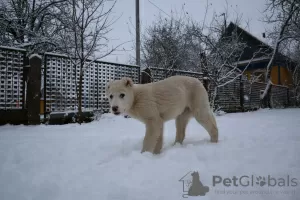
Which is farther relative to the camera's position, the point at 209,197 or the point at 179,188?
the point at 179,188

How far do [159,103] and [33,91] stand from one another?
15.7 ft

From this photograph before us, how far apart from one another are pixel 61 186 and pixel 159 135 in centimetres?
159

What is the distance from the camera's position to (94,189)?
1.75m

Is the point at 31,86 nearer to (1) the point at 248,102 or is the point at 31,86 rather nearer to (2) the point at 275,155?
(2) the point at 275,155

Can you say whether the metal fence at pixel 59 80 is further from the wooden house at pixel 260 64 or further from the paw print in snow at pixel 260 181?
the wooden house at pixel 260 64

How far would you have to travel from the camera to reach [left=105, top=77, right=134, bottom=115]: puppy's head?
3.04 meters

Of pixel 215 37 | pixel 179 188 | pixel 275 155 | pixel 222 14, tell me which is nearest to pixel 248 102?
pixel 215 37

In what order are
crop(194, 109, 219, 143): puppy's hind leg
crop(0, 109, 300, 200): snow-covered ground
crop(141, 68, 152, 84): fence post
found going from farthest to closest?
1. crop(141, 68, 152, 84): fence post
2. crop(194, 109, 219, 143): puppy's hind leg
3. crop(0, 109, 300, 200): snow-covered ground

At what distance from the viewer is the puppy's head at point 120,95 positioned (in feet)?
9.96

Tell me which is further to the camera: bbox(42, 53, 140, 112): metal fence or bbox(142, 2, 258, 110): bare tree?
bbox(142, 2, 258, 110): bare tree

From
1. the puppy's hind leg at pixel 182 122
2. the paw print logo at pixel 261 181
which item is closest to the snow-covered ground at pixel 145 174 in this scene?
the paw print logo at pixel 261 181

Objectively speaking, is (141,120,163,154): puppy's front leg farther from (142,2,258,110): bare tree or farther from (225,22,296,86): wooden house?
(225,22,296,86): wooden house

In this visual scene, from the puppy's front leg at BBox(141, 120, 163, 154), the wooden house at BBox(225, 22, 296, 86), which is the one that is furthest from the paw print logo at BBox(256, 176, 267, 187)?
the wooden house at BBox(225, 22, 296, 86)

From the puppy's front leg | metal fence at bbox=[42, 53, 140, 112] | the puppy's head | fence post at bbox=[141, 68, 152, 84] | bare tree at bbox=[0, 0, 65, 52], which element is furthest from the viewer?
bare tree at bbox=[0, 0, 65, 52]
